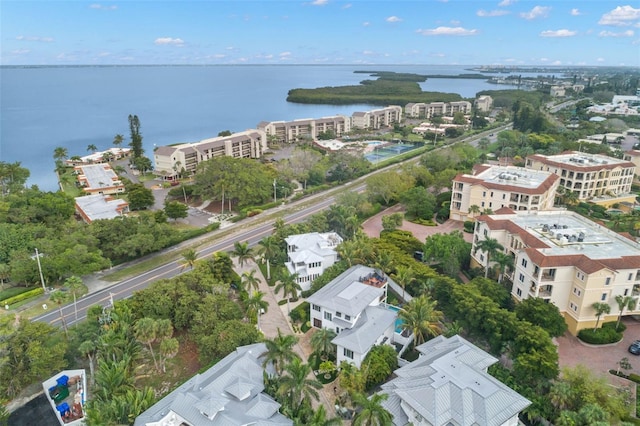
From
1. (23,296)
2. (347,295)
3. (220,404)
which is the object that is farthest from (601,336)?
(23,296)

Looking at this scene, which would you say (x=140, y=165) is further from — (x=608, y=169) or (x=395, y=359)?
(x=608, y=169)

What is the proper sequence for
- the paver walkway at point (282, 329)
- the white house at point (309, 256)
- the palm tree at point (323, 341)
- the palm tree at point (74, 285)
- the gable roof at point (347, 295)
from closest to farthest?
the paver walkway at point (282, 329) < the palm tree at point (323, 341) < the palm tree at point (74, 285) < the gable roof at point (347, 295) < the white house at point (309, 256)

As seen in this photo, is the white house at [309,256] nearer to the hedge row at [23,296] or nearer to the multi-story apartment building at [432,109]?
the hedge row at [23,296]

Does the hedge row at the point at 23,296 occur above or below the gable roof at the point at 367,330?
below

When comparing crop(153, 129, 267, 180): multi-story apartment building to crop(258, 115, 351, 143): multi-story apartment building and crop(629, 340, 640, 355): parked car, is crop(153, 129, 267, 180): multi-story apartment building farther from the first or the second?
crop(629, 340, 640, 355): parked car

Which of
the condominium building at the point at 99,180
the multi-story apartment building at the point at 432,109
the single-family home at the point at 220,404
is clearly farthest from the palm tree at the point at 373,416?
the multi-story apartment building at the point at 432,109

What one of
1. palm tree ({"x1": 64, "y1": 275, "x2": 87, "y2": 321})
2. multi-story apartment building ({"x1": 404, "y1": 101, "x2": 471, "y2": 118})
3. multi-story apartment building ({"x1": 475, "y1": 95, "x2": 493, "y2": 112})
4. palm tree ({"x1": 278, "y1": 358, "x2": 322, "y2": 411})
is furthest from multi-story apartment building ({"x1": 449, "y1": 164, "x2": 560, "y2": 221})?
multi-story apartment building ({"x1": 475, "y1": 95, "x2": 493, "y2": 112})
